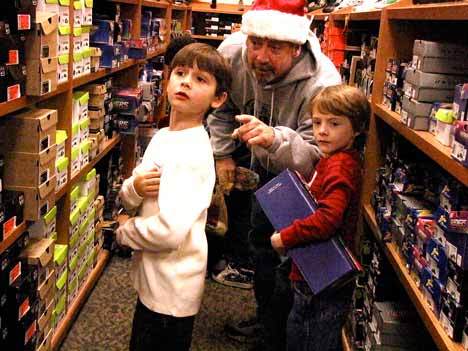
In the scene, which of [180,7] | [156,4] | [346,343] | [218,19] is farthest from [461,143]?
[218,19]

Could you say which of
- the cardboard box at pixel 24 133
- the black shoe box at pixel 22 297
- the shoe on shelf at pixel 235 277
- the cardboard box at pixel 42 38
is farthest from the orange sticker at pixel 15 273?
the shoe on shelf at pixel 235 277

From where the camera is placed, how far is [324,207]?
1.74 meters

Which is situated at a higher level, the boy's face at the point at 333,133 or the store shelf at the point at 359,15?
the store shelf at the point at 359,15

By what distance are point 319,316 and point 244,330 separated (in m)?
0.88

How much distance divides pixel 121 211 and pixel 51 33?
1.78 m

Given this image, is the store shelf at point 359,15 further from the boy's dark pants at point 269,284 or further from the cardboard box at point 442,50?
the boy's dark pants at point 269,284

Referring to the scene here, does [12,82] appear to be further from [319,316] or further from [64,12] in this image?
[319,316]

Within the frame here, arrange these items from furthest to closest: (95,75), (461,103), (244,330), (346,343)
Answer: (95,75) → (244,330) → (346,343) → (461,103)

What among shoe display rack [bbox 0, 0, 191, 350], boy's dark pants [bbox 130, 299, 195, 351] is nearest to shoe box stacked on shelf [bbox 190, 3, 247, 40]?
shoe display rack [bbox 0, 0, 191, 350]

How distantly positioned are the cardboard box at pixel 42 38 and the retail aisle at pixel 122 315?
1215 millimetres

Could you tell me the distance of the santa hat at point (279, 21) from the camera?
2.09m

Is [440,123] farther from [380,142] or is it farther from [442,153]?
[380,142]

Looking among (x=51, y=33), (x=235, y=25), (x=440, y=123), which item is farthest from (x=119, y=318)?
(x=235, y=25)

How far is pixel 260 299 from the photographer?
2438 millimetres
